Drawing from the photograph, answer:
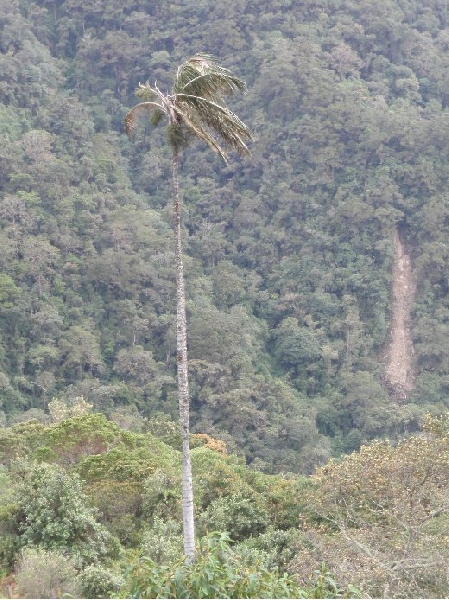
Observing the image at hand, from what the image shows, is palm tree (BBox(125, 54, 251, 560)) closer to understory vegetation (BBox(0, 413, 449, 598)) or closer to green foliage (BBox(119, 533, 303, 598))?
understory vegetation (BBox(0, 413, 449, 598))

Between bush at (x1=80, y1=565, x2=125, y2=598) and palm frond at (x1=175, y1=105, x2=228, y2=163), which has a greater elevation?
palm frond at (x1=175, y1=105, x2=228, y2=163)

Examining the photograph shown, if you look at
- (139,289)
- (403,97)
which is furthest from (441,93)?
(139,289)

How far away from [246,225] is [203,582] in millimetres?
35950

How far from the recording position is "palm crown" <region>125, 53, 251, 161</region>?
8984mm

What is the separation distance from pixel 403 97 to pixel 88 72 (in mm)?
19272

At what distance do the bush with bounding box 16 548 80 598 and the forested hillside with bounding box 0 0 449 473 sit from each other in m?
19.0

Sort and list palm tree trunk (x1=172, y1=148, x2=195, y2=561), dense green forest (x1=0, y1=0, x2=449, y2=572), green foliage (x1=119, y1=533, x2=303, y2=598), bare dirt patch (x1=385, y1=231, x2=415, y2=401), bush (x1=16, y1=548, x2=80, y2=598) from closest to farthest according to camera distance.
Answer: green foliage (x1=119, y1=533, x2=303, y2=598) < bush (x1=16, y1=548, x2=80, y2=598) < palm tree trunk (x1=172, y1=148, x2=195, y2=561) < dense green forest (x1=0, y1=0, x2=449, y2=572) < bare dirt patch (x1=385, y1=231, x2=415, y2=401)

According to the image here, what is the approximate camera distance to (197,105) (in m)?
9.07

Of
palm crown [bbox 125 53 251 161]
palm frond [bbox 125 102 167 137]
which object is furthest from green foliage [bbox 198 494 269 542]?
palm frond [bbox 125 102 167 137]

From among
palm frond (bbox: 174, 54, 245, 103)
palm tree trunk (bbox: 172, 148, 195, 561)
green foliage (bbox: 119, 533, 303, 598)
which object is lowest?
palm tree trunk (bbox: 172, 148, 195, 561)

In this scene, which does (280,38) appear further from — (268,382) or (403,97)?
(268,382)

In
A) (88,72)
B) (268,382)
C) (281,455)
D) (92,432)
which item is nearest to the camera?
(92,432)

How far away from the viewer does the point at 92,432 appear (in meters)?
17.0

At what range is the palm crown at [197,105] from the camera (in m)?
8.98
